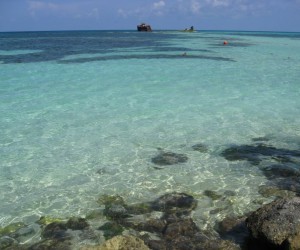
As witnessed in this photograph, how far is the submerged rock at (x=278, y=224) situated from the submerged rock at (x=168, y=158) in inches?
A: 162

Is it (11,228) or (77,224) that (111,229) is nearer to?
(77,224)

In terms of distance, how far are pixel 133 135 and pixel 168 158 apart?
2.40 metres

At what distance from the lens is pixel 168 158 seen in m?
10.8

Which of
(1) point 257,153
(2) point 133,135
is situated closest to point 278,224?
(1) point 257,153

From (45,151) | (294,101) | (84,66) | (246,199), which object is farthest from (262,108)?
(84,66)

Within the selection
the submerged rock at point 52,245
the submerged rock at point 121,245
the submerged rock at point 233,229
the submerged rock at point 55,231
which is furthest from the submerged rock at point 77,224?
the submerged rock at point 233,229

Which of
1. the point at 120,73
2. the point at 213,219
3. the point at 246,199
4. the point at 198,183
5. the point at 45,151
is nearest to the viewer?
the point at 213,219

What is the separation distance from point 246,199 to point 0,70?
2406cm

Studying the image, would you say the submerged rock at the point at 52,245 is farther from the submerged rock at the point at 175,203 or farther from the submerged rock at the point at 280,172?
the submerged rock at the point at 280,172

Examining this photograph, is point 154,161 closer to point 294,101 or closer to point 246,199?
point 246,199

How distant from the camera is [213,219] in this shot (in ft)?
24.9

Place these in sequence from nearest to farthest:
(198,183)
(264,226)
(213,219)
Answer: (264,226) → (213,219) → (198,183)

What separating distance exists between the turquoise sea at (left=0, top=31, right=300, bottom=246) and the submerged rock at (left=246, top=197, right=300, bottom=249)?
1.26 meters

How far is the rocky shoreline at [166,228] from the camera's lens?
19.8 feet
